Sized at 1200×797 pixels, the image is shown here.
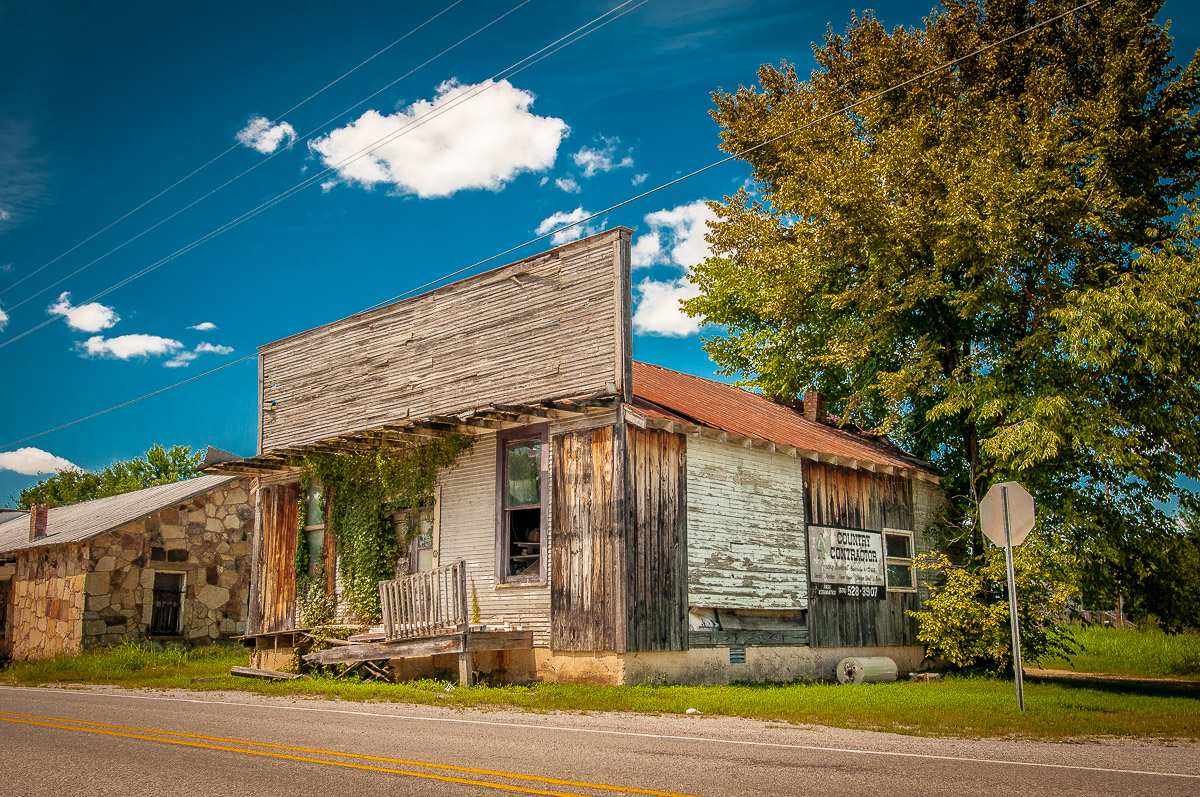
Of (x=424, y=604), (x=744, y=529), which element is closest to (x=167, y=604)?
(x=424, y=604)

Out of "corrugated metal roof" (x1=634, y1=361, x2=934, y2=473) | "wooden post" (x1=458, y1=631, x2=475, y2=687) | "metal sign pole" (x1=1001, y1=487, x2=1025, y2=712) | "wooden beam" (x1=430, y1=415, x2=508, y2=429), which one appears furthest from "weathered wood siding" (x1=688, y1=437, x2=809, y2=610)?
A: "metal sign pole" (x1=1001, y1=487, x2=1025, y2=712)

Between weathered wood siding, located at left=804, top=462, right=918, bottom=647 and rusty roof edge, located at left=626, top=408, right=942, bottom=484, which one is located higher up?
rusty roof edge, located at left=626, top=408, right=942, bottom=484

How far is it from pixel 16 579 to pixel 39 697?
1456 centimetres

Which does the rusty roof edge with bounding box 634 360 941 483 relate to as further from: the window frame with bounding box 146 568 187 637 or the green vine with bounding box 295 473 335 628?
the window frame with bounding box 146 568 187 637

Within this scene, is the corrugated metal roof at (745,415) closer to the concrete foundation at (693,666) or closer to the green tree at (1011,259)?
the green tree at (1011,259)

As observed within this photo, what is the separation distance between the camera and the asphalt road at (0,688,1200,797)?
20.1ft

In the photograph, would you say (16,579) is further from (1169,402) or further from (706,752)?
(1169,402)

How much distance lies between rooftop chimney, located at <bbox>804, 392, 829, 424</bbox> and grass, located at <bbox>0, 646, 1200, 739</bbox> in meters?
7.70

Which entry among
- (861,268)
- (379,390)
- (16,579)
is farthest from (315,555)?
(861,268)

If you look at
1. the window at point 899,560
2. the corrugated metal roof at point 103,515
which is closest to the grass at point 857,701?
the window at point 899,560

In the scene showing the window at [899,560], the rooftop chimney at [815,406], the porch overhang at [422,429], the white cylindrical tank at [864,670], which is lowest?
the white cylindrical tank at [864,670]

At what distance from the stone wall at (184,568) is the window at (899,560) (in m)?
17.5

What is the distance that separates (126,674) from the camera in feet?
62.5

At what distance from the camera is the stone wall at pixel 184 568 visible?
2303 centimetres
